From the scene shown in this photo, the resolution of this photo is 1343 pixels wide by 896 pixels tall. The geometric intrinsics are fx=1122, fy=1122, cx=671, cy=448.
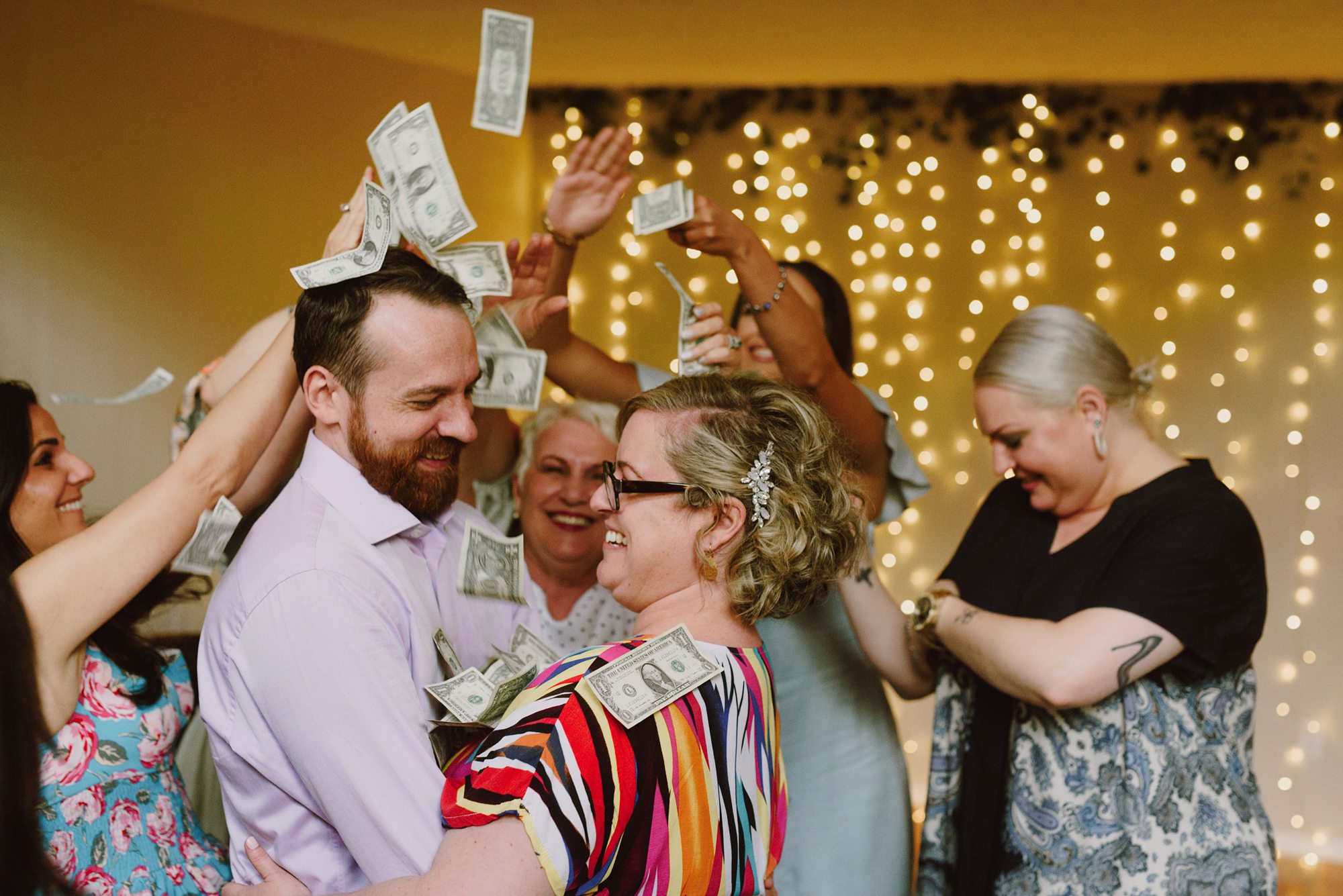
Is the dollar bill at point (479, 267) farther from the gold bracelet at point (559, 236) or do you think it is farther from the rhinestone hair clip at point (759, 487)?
the rhinestone hair clip at point (759, 487)

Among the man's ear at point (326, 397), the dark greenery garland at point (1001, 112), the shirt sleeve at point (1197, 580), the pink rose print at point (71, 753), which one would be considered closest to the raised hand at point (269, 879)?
the pink rose print at point (71, 753)

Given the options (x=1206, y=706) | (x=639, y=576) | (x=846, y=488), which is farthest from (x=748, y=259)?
(x=1206, y=706)

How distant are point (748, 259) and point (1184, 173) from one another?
13.7 feet

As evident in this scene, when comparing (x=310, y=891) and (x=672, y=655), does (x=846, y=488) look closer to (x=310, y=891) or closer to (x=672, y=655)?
(x=672, y=655)

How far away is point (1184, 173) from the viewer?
568 centimetres

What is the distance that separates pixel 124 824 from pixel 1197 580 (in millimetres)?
1984

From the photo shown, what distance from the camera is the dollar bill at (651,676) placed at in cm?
144

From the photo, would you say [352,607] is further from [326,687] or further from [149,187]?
[149,187]

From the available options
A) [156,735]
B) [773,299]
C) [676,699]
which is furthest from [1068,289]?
[156,735]

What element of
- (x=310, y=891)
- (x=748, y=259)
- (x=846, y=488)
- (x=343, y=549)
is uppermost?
(x=748, y=259)

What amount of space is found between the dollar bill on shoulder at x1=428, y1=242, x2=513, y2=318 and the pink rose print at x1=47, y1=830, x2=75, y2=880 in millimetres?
1136

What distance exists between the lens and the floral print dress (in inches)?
71.1

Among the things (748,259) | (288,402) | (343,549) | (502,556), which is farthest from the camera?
(748,259)

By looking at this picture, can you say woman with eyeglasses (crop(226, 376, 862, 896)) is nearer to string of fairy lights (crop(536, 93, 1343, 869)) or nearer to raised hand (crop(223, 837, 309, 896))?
raised hand (crop(223, 837, 309, 896))
